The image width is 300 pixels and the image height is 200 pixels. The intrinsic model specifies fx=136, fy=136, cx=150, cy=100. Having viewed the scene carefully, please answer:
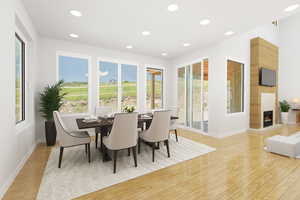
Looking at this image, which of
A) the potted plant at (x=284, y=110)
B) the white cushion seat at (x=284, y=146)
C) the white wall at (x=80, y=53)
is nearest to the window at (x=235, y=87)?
the white cushion seat at (x=284, y=146)

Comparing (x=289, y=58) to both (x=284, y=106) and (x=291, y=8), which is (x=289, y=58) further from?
(x=291, y=8)

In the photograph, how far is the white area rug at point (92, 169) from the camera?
182cm

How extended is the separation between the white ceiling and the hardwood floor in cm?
282

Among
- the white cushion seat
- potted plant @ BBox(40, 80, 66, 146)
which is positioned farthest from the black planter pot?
the white cushion seat

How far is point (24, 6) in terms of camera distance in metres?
2.43

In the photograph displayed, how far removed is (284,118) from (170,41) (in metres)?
6.46

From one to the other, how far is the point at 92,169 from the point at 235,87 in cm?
498

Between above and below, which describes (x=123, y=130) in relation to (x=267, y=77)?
below

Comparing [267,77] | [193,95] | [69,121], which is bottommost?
[69,121]

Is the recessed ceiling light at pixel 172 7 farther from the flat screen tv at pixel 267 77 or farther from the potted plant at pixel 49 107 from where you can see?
the flat screen tv at pixel 267 77

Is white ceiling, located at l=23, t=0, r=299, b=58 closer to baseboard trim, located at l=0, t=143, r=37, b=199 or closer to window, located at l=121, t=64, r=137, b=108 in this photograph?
window, located at l=121, t=64, r=137, b=108

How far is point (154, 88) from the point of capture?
591 centimetres

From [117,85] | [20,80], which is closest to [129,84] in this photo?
[117,85]

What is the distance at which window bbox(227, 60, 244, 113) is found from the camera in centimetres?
456
